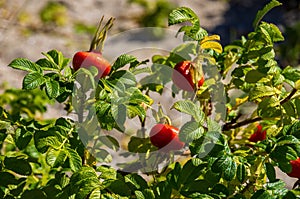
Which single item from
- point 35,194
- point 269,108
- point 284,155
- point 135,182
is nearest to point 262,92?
point 269,108

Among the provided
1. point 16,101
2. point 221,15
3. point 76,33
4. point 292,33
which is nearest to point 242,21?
point 221,15

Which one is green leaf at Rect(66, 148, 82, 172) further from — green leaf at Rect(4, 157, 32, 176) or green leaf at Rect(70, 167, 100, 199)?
green leaf at Rect(4, 157, 32, 176)

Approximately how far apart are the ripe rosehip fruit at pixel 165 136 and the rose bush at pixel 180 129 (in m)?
0.01

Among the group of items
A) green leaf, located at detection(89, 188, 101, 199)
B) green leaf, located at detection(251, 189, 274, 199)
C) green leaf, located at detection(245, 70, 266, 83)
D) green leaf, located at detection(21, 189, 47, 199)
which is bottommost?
green leaf, located at detection(21, 189, 47, 199)

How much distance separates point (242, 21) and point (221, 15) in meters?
0.20

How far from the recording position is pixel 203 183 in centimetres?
133

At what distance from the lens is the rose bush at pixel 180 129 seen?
1.24 m

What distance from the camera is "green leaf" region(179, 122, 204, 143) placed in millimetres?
1245

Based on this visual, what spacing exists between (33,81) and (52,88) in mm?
43

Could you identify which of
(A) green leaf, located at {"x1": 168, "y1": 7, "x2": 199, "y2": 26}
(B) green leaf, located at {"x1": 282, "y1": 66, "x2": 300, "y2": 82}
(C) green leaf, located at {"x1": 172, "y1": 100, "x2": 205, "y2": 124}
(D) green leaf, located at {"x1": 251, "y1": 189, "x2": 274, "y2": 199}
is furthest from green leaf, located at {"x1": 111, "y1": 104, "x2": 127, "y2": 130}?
(B) green leaf, located at {"x1": 282, "y1": 66, "x2": 300, "y2": 82}

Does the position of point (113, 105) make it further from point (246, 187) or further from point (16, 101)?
point (16, 101)

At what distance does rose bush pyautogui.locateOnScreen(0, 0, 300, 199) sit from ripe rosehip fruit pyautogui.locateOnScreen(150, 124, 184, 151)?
0.01m

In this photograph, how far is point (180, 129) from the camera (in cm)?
131

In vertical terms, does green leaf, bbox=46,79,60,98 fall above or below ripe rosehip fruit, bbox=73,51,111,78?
below
